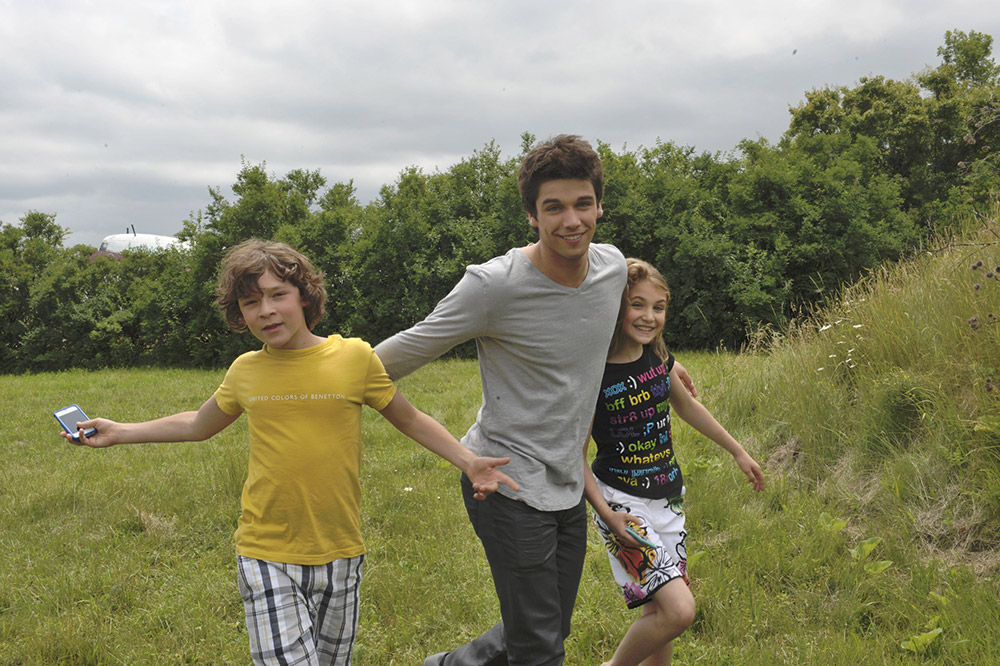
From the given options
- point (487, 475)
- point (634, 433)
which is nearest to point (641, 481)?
point (634, 433)

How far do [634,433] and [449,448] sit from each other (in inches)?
31.7

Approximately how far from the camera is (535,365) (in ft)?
8.90

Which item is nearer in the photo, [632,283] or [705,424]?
[632,283]

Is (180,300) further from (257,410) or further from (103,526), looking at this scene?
(257,410)

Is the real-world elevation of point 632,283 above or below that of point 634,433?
above

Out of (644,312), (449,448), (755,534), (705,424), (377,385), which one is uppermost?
(644,312)

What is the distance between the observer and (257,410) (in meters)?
2.69

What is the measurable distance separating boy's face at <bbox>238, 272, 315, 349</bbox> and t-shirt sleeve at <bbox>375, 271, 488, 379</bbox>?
0.32 meters

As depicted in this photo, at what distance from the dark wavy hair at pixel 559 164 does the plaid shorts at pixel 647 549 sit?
1212mm

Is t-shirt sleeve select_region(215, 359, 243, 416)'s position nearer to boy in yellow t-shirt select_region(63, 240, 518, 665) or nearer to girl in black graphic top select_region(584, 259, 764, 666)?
boy in yellow t-shirt select_region(63, 240, 518, 665)

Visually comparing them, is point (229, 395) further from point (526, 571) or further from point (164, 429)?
point (526, 571)

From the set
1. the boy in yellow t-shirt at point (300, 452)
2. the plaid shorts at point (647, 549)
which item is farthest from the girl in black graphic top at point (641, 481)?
the boy in yellow t-shirt at point (300, 452)

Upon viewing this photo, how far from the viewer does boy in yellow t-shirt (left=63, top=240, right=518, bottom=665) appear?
259cm

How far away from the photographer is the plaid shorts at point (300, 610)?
2.48 meters
